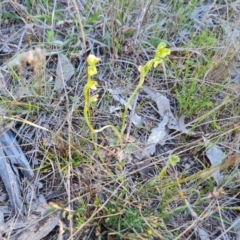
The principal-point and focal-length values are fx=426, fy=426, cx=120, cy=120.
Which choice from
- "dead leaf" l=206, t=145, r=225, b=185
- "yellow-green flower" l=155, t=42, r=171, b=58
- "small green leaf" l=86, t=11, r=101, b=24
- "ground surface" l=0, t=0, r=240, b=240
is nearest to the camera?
"yellow-green flower" l=155, t=42, r=171, b=58

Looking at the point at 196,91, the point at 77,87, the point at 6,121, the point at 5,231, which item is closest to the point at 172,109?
the point at 196,91

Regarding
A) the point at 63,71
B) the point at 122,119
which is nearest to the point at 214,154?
the point at 122,119

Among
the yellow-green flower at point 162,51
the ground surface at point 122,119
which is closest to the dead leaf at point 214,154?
the ground surface at point 122,119

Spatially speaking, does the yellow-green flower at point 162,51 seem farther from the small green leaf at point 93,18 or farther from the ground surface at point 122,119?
the small green leaf at point 93,18

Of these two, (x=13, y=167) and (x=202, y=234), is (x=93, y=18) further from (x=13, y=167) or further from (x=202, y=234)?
(x=202, y=234)

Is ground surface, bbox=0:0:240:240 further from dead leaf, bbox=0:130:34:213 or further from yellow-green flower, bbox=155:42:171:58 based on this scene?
yellow-green flower, bbox=155:42:171:58

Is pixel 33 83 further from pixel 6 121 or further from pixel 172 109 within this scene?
pixel 172 109

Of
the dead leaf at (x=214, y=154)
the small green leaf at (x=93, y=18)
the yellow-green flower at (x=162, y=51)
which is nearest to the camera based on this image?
the yellow-green flower at (x=162, y=51)

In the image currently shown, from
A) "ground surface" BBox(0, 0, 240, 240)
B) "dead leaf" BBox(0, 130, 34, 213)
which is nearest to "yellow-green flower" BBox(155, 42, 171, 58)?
"ground surface" BBox(0, 0, 240, 240)
